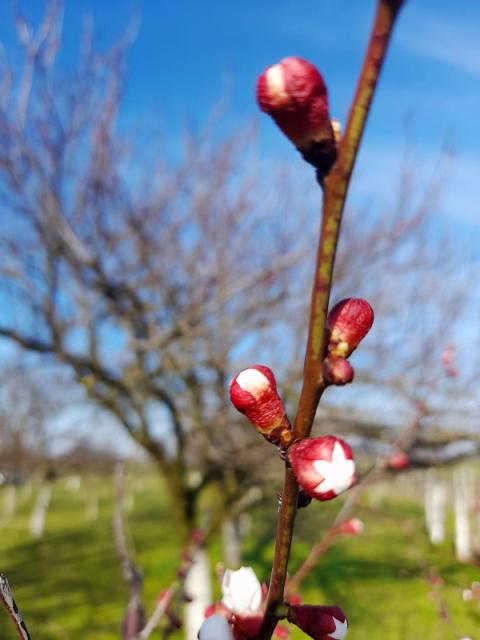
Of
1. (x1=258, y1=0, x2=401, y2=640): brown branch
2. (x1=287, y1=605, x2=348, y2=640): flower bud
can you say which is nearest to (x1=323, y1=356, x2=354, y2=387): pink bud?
(x1=258, y1=0, x2=401, y2=640): brown branch

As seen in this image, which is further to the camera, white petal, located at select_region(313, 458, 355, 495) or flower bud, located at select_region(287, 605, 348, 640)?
flower bud, located at select_region(287, 605, 348, 640)

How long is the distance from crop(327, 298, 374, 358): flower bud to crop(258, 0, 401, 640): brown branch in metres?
0.06

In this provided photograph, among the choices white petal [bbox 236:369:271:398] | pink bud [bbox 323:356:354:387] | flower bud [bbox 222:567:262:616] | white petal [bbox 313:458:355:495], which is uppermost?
white petal [bbox 236:369:271:398]

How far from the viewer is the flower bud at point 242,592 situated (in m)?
0.73

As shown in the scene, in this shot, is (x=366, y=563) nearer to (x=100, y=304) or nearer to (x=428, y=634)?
(x=428, y=634)

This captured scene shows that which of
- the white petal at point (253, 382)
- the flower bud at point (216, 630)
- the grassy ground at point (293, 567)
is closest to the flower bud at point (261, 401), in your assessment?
the white petal at point (253, 382)

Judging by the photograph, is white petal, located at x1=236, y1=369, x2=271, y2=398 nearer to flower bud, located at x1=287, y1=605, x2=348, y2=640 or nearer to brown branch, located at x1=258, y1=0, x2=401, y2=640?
brown branch, located at x1=258, y1=0, x2=401, y2=640

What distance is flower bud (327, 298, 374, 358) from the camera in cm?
60

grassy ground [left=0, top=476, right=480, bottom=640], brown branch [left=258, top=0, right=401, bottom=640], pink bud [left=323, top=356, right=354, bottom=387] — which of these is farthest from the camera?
grassy ground [left=0, top=476, right=480, bottom=640]

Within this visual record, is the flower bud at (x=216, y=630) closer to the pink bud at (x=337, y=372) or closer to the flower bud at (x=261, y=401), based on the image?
the flower bud at (x=261, y=401)

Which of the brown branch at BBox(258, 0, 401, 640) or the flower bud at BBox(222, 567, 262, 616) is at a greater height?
the brown branch at BBox(258, 0, 401, 640)

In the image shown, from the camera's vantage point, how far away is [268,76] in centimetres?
52

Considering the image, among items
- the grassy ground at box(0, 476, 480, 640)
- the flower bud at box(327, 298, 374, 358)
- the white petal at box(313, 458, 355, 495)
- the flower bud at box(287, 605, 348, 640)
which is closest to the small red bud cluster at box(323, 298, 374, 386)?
the flower bud at box(327, 298, 374, 358)

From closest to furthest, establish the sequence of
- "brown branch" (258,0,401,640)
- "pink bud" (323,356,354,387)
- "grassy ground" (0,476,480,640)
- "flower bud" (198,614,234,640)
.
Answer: "brown branch" (258,0,401,640) → "pink bud" (323,356,354,387) → "flower bud" (198,614,234,640) → "grassy ground" (0,476,480,640)
